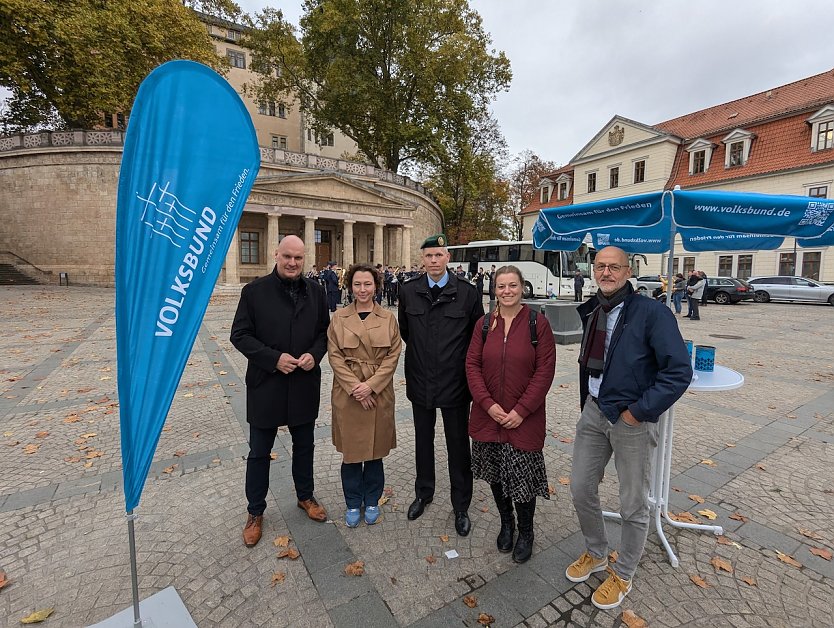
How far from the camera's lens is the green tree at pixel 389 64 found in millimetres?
30141

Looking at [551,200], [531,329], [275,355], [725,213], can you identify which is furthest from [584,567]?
[551,200]

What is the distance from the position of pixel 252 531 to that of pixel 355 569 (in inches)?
33.7

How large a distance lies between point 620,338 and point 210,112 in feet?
8.44

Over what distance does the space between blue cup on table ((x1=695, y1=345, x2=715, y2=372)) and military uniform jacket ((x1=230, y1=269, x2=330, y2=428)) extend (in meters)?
3.22

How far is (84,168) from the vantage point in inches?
1083

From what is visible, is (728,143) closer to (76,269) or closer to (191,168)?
(191,168)

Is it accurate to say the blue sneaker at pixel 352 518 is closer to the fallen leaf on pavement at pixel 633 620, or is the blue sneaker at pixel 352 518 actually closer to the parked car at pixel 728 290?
the fallen leaf on pavement at pixel 633 620

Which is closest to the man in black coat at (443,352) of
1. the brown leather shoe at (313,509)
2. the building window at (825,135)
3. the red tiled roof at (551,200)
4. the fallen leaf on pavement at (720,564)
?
the brown leather shoe at (313,509)

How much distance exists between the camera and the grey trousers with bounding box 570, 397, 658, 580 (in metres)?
2.45

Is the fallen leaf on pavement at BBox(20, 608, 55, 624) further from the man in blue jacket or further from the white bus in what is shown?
the white bus

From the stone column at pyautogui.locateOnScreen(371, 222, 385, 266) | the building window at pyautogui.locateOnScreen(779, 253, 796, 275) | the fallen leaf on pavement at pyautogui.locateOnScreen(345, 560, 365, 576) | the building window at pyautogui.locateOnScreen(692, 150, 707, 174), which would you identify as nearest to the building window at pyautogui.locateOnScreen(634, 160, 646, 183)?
the building window at pyautogui.locateOnScreen(692, 150, 707, 174)

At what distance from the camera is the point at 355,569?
2766 millimetres

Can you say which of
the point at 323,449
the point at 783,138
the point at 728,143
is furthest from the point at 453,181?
the point at 323,449

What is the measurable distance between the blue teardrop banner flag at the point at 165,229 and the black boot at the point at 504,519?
2.18 metres
